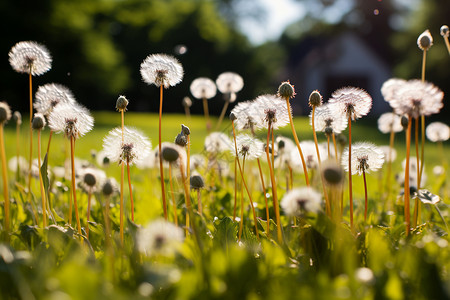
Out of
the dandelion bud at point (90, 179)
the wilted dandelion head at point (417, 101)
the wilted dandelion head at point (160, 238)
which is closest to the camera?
the wilted dandelion head at point (160, 238)

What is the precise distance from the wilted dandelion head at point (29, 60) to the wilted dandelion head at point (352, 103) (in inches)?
38.1

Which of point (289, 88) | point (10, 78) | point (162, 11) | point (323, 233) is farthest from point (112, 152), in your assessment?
point (162, 11)

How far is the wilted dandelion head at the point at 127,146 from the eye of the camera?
55.9 inches

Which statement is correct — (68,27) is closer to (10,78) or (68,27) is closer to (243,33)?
(10,78)

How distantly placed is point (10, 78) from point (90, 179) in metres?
20.7

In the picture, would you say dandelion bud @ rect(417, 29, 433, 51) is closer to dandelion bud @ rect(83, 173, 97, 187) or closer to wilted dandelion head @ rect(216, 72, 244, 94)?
wilted dandelion head @ rect(216, 72, 244, 94)

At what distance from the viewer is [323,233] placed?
49.3 inches

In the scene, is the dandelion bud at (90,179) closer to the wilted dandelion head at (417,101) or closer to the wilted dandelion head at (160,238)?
the wilted dandelion head at (160,238)

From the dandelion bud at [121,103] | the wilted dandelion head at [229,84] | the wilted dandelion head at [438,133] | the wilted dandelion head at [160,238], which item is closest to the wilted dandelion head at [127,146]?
the dandelion bud at [121,103]

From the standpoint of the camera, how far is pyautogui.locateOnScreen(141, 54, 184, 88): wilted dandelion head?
1.52 m

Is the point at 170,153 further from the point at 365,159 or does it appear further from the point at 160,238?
the point at 365,159

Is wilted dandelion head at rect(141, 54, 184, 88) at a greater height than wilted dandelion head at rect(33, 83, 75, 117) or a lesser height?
greater

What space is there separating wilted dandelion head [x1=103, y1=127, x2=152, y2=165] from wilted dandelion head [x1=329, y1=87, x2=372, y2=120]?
1.92 ft

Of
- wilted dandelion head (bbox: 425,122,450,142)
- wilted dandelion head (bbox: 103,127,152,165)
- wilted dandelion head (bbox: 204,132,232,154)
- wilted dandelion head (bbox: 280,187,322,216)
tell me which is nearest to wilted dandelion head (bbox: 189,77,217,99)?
wilted dandelion head (bbox: 204,132,232,154)
